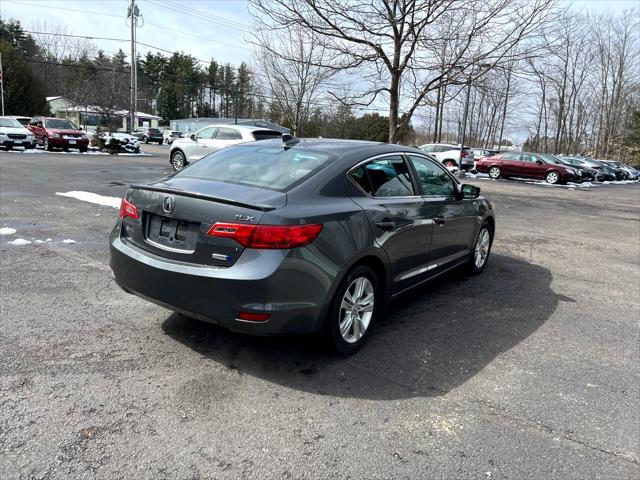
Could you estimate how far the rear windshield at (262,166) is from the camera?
366 centimetres

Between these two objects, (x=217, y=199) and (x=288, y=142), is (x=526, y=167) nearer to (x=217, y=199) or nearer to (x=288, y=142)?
(x=288, y=142)

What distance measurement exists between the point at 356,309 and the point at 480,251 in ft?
9.97

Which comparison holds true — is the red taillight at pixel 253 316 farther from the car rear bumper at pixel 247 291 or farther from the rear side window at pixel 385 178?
the rear side window at pixel 385 178

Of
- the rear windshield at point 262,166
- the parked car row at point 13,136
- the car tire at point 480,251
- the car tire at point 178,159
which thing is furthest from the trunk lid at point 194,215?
the parked car row at point 13,136

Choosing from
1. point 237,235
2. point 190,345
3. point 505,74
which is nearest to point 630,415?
point 237,235

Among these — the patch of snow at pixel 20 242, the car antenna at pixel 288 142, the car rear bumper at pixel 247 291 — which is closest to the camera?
the car rear bumper at pixel 247 291

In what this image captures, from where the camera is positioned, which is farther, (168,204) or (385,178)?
(385,178)

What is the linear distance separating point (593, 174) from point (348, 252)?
113ft

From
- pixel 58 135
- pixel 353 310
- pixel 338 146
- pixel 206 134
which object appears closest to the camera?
pixel 353 310

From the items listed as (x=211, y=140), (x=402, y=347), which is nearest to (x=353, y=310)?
(x=402, y=347)

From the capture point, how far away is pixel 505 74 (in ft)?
46.9

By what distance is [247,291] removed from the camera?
305 centimetres

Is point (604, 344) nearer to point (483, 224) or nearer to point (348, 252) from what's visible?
point (483, 224)

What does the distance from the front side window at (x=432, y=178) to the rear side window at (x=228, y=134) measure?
12.4 m
